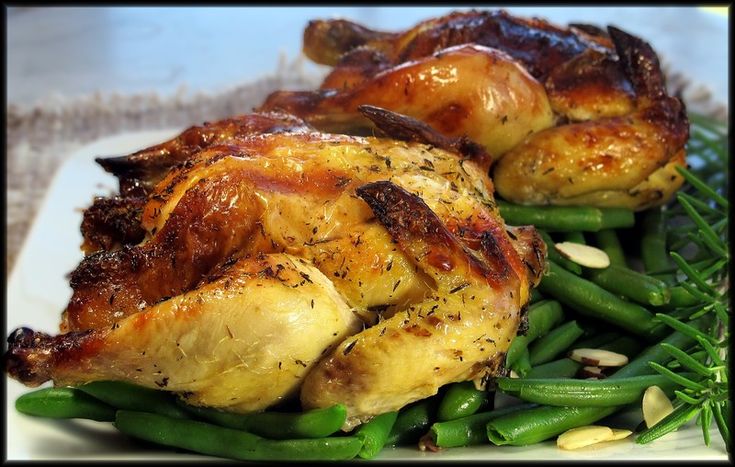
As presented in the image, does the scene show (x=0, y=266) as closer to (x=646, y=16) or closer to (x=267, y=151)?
(x=267, y=151)

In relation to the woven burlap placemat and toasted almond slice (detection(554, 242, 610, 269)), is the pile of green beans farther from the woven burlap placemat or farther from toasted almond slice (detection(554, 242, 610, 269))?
the woven burlap placemat

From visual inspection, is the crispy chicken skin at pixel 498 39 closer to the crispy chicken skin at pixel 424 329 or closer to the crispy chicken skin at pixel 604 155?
the crispy chicken skin at pixel 604 155

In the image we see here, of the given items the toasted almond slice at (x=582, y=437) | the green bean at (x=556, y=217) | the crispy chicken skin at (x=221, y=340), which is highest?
the crispy chicken skin at (x=221, y=340)

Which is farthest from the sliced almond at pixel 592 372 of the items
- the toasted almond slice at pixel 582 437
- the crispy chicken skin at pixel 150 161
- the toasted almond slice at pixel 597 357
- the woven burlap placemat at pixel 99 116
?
the woven burlap placemat at pixel 99 116

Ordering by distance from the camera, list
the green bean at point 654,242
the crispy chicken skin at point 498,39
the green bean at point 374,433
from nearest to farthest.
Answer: the green bean at point 374,433 < the green bean at point 654,242 < the crispy chicken skin at point 498,39

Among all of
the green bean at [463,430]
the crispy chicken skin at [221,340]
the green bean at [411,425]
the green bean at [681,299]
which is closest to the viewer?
the crispy chicken skin at [221,340]

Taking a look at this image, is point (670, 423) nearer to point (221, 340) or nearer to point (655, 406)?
point (655, 406)

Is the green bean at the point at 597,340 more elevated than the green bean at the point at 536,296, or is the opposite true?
the green bean at the point at 536,296
